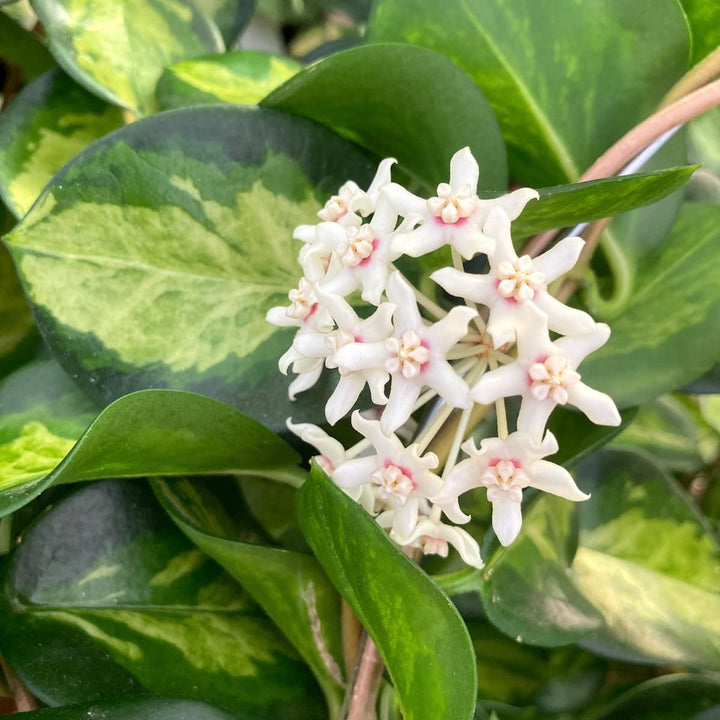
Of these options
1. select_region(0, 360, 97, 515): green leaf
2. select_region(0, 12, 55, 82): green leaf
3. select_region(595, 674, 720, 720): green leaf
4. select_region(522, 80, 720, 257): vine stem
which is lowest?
select_region(595, 674, 720, 720): green leaf

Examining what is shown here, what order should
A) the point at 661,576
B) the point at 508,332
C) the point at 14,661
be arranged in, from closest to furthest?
the point at 508,332 < the point at 14,661 < the point at 661,576

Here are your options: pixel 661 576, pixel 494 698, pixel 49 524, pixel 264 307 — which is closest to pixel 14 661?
pixel 49 524

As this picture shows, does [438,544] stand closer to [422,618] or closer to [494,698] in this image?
[422,618]

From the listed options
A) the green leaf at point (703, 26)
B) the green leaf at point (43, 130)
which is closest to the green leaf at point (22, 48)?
the green leaf at point (43, 130)

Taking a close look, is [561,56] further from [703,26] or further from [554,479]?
[554,479]

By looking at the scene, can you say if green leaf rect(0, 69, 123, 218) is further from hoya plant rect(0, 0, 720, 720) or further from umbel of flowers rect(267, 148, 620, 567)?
umbel of flowers rect(267, 148, 620, 567)

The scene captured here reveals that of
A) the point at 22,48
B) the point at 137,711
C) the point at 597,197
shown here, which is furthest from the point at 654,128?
the point at 22,48

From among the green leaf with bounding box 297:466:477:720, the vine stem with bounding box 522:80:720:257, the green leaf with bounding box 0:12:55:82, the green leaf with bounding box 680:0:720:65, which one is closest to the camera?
the green leaf with bounding box 297:466:477:720

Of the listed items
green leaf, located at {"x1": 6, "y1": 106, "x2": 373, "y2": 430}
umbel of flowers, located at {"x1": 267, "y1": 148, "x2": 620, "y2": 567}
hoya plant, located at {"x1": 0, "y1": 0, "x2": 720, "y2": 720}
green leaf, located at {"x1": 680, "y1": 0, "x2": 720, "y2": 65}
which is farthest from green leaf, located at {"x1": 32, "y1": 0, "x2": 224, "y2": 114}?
green leaf, located at {"x1": 680, "y1": 0, "x2": 720, "y2": 65}
